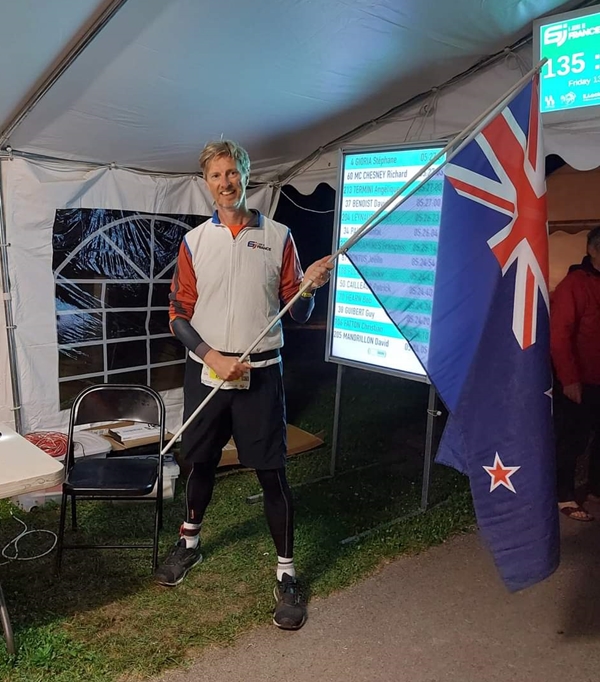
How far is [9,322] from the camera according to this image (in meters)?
3.51

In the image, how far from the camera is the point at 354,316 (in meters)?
3.65

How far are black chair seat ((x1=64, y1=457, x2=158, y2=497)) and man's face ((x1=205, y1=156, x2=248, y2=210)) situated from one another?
3.94 ft

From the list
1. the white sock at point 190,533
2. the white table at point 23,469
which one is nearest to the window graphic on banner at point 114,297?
the white sock at point 190,533

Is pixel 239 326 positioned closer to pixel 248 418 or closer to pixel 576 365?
pixel 248 418

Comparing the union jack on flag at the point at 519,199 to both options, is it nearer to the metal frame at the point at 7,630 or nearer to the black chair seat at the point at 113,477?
the black chair seat at the point at 113,477

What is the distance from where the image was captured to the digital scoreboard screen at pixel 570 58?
2.83m

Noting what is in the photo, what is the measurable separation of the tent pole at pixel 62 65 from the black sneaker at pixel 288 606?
2.22 m

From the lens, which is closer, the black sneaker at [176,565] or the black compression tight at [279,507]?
the black compression tight at [279,507]

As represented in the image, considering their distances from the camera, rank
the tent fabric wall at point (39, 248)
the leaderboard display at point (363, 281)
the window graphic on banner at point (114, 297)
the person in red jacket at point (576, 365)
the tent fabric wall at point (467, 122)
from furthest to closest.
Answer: the window graphic on banner at point (114, 297), the tent fabric wall at point (39, 248), the person in red jacket at point (576, 365), the leaderboard display at point (363, 281), the tent fabric wall at point (467, 122)

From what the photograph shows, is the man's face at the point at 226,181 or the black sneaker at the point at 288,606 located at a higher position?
the man's face at the point at 226,181

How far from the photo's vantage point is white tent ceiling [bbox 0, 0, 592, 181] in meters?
2.47

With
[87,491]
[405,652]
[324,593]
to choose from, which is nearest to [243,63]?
[87,491]

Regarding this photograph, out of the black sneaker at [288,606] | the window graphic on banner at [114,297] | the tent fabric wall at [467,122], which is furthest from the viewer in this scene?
the window graphic on banner at [114,297]

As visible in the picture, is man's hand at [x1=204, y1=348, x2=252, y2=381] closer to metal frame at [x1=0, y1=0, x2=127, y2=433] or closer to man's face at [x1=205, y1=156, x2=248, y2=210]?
man's face at [x1=205, y1=156, x2=248, y2=210]
